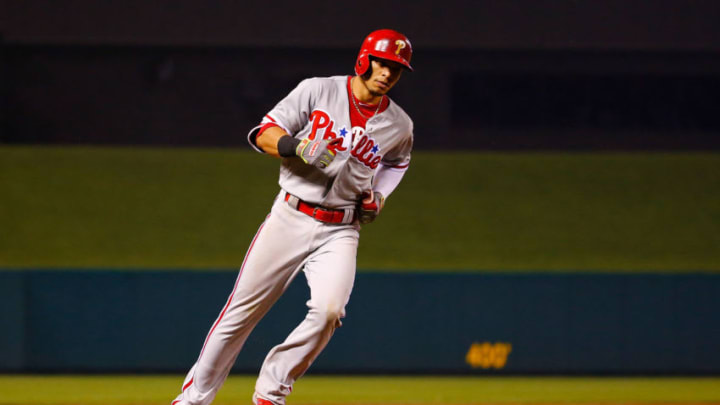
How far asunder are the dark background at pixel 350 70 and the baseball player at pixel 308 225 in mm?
8397

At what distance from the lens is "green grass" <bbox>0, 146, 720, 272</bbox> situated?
34.7 feet

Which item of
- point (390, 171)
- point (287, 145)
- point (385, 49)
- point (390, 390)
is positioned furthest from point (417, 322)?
point (287, 145)

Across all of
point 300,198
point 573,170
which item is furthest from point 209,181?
point 300,198

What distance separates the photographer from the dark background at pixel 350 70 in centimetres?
1235

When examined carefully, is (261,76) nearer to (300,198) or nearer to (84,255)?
(84,255)

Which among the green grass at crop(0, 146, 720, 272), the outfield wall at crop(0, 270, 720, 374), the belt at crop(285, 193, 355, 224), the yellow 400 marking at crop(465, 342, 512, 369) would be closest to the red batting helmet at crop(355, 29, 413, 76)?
the belt at crop(285, 193, 355, 224)

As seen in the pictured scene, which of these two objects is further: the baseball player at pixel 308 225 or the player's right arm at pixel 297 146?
the baseball player at pixel 308 225

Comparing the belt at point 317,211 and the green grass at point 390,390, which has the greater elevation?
the belt at point 317,211

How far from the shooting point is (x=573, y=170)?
1167cm

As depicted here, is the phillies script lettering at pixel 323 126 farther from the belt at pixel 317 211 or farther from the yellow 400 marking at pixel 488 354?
the yellow 400 marking at pixel 488 354

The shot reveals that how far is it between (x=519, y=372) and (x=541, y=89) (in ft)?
17.2

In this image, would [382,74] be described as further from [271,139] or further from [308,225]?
[308,225]

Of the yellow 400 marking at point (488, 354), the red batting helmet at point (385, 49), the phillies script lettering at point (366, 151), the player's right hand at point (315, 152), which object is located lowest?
the yellow 400 marking at point (488, 354)

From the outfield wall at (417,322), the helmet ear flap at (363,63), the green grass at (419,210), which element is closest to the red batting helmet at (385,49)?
the helmet ear flap at (363,63)
